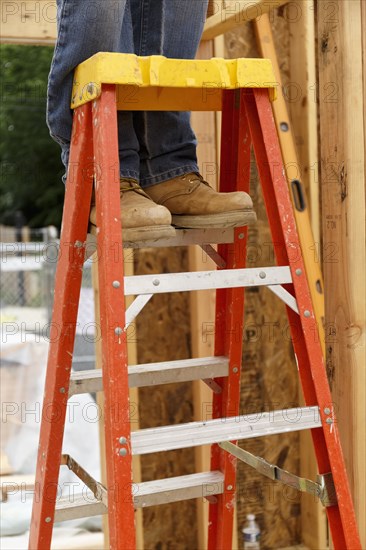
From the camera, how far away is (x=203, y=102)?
189cm

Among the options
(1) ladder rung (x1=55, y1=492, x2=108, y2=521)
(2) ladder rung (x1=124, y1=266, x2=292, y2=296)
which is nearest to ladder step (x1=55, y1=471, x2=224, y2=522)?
(1) ladder rung (x1=55, y1=492, x2=108, y2=521)

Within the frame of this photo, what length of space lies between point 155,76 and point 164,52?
38cm

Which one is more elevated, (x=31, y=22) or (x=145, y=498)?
(x=31, y=22)

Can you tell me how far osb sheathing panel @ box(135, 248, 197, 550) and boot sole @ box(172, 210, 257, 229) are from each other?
1.13 meters

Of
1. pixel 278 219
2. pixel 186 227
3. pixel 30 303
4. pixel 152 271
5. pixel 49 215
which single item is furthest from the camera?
pixel 49 215

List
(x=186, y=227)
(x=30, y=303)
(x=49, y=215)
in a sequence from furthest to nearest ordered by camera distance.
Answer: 1. (x=49, y=215)
2. (x=30, y=303)
3. (x=186, y=227)

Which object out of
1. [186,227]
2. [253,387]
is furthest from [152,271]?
[186,227]

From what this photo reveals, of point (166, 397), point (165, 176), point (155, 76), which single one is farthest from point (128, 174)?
point (166, 397)

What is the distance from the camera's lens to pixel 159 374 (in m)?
1.91

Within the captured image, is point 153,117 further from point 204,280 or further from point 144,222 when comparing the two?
point 204,280

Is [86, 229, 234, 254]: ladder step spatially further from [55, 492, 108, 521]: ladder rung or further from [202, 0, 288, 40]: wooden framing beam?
[202, 0, 288, 40]: wooden framing beam

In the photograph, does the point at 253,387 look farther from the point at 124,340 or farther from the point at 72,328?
the point at 124,340

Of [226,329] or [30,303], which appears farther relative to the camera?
[30,303]

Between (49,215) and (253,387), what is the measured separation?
63.3 ft
